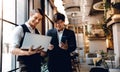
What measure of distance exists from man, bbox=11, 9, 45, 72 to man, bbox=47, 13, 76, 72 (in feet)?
1.29

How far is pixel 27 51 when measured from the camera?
78.4 inches

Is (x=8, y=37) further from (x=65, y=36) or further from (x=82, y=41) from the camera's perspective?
(x=82, y=41)

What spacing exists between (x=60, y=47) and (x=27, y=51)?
2.07ft

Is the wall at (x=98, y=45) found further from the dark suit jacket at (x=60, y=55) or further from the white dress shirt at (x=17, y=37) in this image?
the white dress shirt at (x=17, y=37)

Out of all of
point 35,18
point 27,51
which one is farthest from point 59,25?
point 27,51

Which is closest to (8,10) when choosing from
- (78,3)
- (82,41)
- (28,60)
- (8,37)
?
(8,37)

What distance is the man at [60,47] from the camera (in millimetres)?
2545

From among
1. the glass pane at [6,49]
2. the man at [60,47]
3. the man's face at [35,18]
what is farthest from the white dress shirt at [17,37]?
the glass pane at [6,49]

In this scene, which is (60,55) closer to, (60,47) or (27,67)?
(60,47)

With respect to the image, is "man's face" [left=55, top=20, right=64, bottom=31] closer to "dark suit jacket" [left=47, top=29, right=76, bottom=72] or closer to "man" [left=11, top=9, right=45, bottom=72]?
"dark suit jacket" [left=47, top=29, right=76, bottom=72]

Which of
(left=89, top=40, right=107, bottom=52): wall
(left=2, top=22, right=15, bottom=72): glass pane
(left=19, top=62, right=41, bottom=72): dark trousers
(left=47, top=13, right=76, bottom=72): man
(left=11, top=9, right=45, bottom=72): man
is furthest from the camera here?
(left=89, top=40, right=107, bottom=52): wall

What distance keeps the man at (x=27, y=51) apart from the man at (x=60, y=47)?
392mm

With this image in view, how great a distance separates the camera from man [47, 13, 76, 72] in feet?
8.35

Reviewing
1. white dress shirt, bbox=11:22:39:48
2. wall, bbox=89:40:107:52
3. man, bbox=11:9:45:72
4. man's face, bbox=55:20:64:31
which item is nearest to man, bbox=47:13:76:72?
man's face, bbox=55:20:64:31
